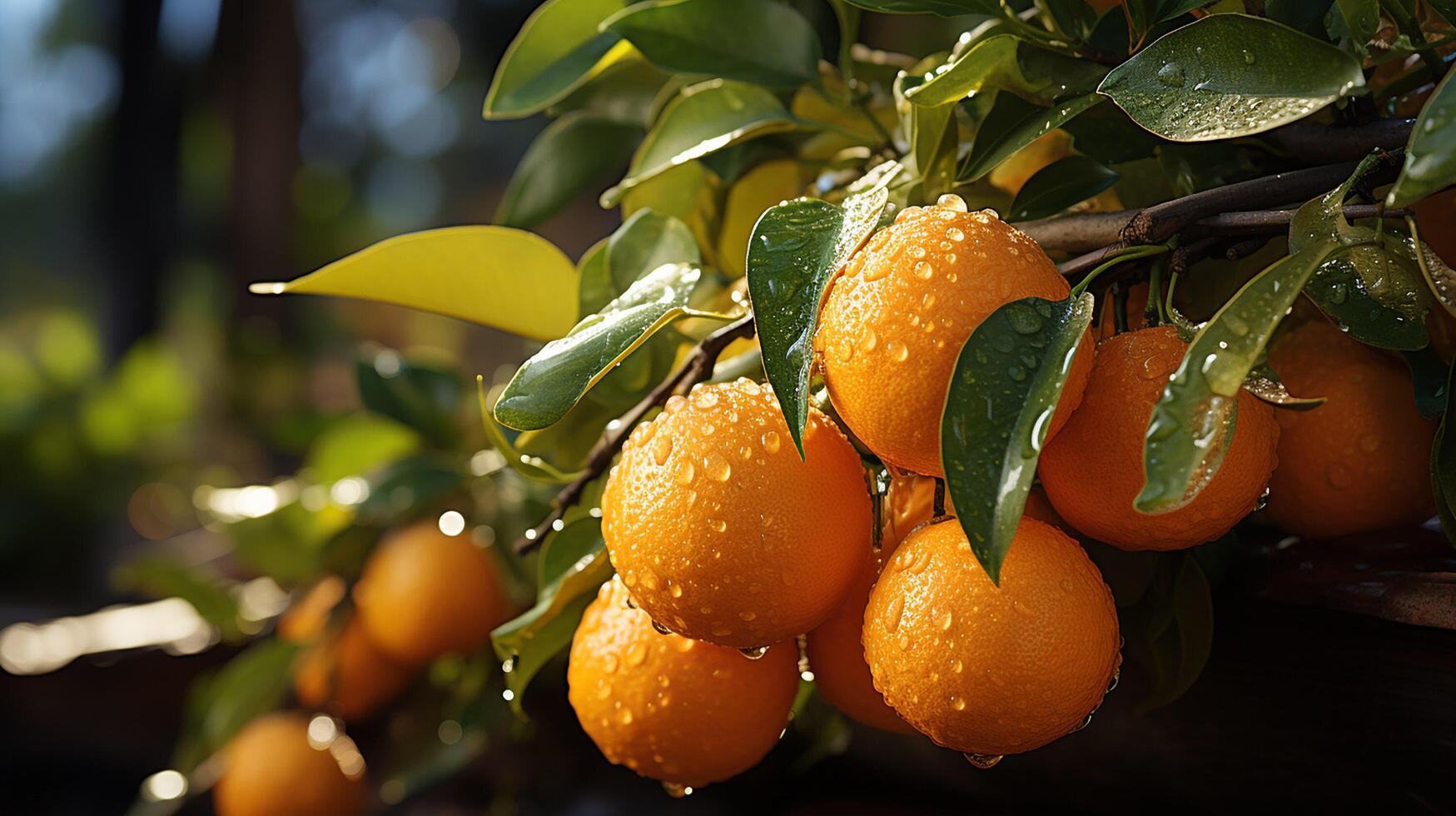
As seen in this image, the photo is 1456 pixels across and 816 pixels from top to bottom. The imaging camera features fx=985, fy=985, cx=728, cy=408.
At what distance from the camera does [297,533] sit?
71 centimetres

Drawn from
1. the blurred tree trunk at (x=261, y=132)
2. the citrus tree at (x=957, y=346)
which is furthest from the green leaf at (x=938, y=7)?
the blurred tree trunk at (x=261, y=132)

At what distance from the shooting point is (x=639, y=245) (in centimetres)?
42

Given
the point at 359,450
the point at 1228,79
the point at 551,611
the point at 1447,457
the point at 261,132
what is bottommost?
the point at 261,132

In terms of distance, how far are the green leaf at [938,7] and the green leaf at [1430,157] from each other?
6.3 inches

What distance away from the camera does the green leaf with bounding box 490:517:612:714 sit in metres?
0.41

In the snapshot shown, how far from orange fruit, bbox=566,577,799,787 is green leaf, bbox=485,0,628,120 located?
23 centimetres

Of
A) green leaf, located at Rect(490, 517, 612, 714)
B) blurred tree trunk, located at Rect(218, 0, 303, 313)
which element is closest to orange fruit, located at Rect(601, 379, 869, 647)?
green leaf, located at Rect(490, 517, 612, 714)

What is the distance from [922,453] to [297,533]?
1.88 ft

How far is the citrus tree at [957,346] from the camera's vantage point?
26 cm

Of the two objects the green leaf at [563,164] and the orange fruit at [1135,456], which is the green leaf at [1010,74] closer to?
the orange fruit at [1135,456]

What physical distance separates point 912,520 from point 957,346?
0.10m

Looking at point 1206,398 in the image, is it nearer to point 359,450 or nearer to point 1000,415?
point 1000,415

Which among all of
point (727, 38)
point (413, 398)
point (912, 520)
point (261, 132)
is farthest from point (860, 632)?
point (261, 132)

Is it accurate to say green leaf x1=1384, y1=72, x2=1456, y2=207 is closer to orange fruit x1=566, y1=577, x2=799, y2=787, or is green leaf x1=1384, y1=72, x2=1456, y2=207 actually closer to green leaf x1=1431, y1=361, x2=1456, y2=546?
green leaf x1=1431, y1=361, x2=1456, y2=546
